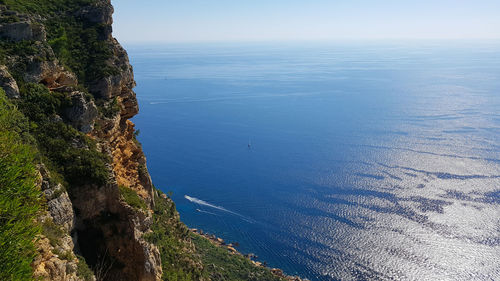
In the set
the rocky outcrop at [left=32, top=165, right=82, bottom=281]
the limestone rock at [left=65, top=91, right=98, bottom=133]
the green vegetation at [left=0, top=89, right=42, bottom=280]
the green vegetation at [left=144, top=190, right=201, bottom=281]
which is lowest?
the green vegetation at [left=144, top=190, right=201, bottom=281]

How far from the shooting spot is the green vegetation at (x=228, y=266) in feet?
104

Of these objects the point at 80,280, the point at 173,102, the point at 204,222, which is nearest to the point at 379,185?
the point at 204,222

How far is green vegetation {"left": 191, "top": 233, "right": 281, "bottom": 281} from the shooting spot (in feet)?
104

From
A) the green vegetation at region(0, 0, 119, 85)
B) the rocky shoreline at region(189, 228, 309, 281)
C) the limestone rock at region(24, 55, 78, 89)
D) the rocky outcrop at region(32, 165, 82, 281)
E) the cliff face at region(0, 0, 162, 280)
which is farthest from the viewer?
the rocky shoreline at region(189, 228, 309, 281)

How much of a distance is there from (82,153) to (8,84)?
3.84 m

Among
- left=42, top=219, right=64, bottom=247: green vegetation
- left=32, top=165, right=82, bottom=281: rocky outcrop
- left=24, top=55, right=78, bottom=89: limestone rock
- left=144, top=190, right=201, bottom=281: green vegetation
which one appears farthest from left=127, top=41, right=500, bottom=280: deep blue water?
left=42, top=219, right=64, bottom=247: green vegetation

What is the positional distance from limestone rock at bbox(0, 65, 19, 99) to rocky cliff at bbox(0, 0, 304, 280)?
36 millimetres

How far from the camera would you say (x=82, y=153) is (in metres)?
14.2

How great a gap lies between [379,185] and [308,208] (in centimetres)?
1294

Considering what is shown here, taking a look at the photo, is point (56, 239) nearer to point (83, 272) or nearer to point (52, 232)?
point (52, 232)

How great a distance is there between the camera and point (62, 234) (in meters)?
11.1

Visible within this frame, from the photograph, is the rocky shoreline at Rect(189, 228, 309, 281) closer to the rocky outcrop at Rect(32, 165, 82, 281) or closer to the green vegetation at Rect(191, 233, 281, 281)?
the green vegetation at Rect(191, 233, 281, 281)

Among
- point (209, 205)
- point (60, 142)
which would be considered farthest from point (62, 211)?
point (209, 205)

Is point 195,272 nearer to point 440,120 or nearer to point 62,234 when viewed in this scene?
point 62,234
